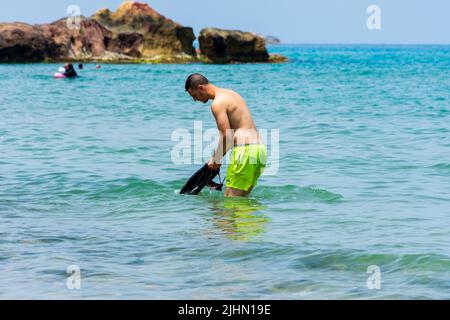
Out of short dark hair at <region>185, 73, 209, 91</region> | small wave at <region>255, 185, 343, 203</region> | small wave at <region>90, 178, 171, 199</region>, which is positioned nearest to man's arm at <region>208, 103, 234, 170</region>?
short dark hair at <region>185, 73, 209, 91</region>

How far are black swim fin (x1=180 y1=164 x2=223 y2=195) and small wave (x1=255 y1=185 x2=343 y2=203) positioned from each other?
100 centimetres

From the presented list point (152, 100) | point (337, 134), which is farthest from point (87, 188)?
point (152, 100)

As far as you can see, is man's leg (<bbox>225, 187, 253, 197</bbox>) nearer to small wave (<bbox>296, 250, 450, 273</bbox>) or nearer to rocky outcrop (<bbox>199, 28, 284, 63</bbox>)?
small wave (<bbox>296, 250, 450, 273</bbox>)

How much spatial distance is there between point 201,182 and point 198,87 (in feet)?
5.34

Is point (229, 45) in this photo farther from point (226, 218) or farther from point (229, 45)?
point (226, 218)

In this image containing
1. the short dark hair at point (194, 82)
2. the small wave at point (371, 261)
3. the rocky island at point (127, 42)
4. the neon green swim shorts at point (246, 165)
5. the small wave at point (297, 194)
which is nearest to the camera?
the small wave at point (371, 261)

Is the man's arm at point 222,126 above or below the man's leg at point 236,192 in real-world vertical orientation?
above

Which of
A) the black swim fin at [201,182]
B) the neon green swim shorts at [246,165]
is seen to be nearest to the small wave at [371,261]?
the neon green swim shorts at [246,165]

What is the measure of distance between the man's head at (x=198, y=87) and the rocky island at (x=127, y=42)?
6903 cm

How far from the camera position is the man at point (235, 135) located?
9.26 metres

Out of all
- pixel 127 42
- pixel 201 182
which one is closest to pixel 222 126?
pixel 201 182

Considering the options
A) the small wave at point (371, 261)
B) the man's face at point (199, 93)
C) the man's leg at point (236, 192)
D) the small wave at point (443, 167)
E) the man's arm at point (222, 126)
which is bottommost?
the small wave at point (443, 167)

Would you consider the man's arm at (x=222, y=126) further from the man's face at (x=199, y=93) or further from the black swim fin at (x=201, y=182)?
the black swim fin at (x=201, y=182)

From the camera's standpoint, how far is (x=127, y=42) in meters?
82.8
